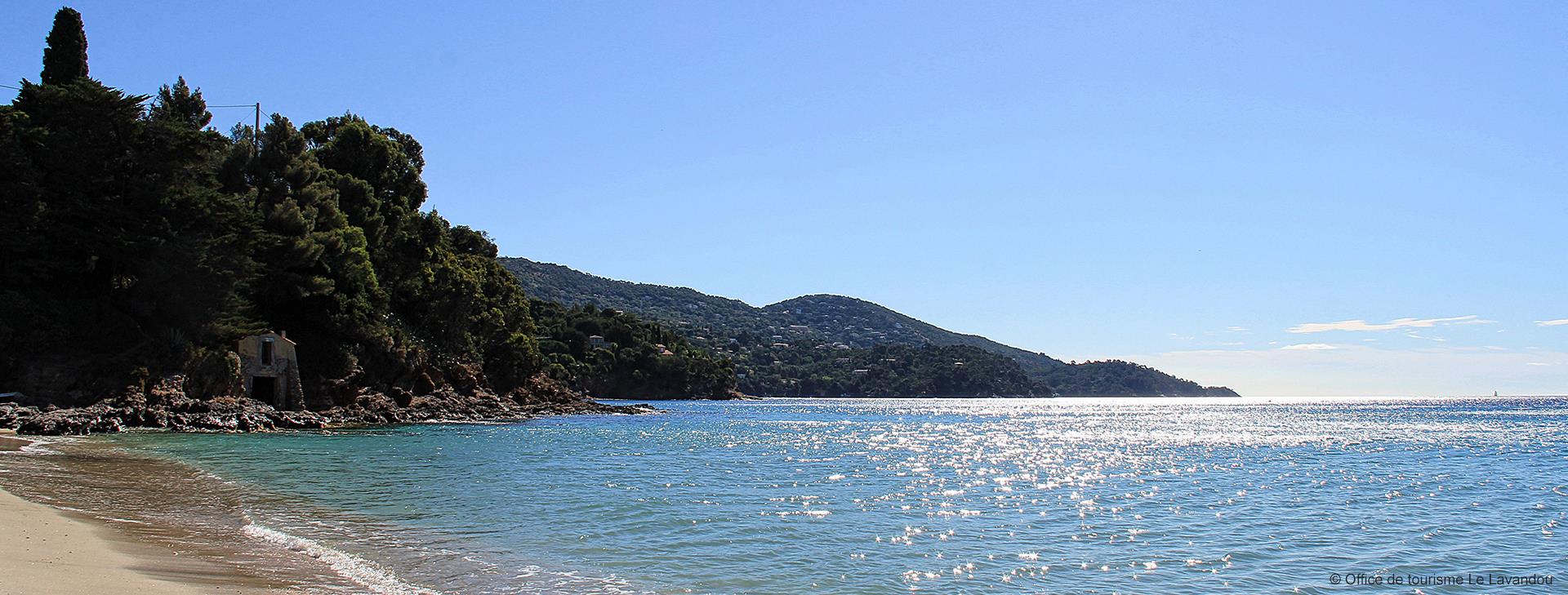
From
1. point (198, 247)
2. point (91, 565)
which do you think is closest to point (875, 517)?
point (91, 565)

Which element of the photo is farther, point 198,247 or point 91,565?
point 198,247

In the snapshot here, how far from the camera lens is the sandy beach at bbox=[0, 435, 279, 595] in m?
8.91

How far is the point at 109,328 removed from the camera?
39.6 meters

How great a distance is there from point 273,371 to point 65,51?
60.6ft

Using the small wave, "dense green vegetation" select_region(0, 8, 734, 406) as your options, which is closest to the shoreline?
the small wave

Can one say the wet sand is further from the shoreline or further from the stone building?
the stone building

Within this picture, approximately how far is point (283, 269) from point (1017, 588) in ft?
151

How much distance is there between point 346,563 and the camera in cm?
1181

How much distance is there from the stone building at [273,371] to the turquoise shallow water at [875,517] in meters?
10.6

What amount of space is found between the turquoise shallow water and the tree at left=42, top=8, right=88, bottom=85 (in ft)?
78.5

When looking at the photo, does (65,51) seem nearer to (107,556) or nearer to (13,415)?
(13,415)

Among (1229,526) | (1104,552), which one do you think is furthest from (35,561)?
(1229,526)

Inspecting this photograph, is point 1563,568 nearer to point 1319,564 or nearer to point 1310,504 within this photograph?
point 1319,564

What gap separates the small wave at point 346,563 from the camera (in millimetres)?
10500
